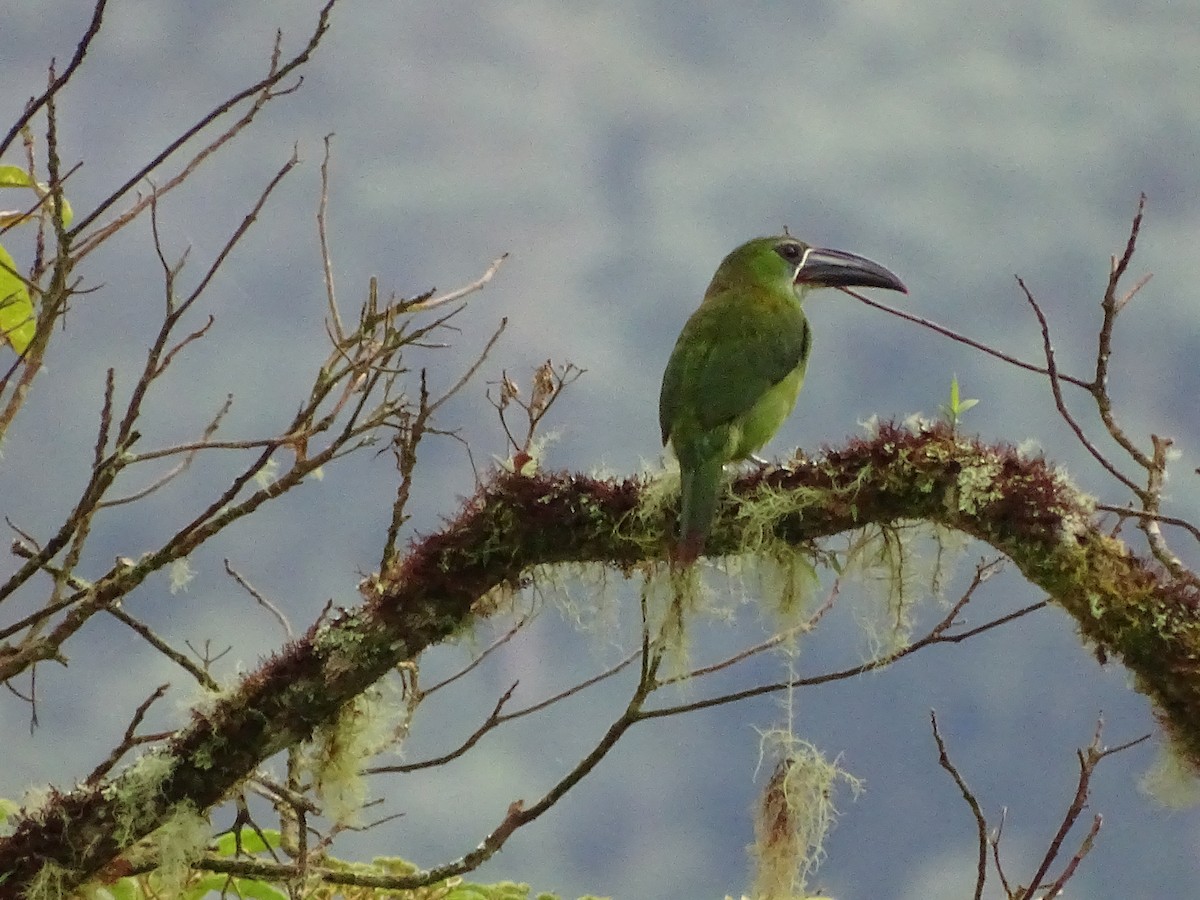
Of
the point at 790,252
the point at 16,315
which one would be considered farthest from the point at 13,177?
the point at 790,252

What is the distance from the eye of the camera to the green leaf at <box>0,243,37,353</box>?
98.9 inches

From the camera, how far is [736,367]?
2.62m

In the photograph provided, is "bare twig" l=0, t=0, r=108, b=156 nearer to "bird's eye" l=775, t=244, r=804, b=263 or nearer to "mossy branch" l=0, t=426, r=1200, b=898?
"mossy branch" l=0, t=426, r=1200, b=898

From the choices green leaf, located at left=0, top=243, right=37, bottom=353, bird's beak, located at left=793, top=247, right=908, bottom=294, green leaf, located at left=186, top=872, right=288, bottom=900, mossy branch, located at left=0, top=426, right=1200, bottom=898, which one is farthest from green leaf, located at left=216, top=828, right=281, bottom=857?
bird's beak, located at left=793, top=247, right=908, bottom=294

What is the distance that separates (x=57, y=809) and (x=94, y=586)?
402 mm

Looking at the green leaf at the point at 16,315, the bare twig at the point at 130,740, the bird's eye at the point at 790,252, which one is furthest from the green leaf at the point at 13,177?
the bird's eye at the point at 790,252

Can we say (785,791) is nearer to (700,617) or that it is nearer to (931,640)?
(700,617)

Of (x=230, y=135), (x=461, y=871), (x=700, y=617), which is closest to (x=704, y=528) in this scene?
(x=700, y=617)

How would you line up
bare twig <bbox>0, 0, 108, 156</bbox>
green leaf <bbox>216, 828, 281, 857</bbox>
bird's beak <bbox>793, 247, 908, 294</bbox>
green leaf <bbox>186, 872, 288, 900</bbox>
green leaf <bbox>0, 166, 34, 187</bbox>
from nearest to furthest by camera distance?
bare twig <bbox>0, 0, 108, 156</bbox>, green leaf <bbox>0, 166, 34, 187</bbox>, green leaf <bbox>186, 872, 288, 900</bbox>, green leaf <bbox>216, 828, 281, 857</bbox>, bird's beak <bbox>793, 247, 908, 294</bbox>

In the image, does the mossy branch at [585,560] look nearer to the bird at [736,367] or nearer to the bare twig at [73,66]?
the bird at [736,367]

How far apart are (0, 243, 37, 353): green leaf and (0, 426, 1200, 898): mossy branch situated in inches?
36.9

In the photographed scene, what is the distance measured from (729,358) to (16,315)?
1507 millimetres

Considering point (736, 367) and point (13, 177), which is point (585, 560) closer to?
point (736, 367)

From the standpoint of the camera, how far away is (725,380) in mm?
2582
